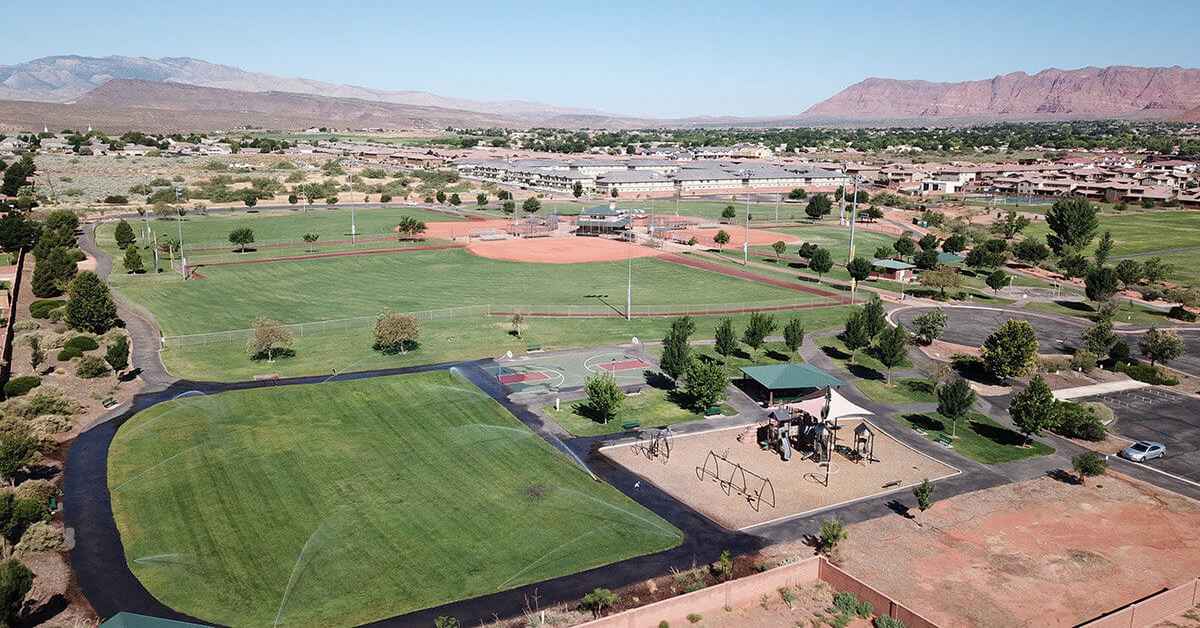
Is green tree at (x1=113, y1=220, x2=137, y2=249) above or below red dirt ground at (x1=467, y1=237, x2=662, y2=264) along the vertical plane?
above

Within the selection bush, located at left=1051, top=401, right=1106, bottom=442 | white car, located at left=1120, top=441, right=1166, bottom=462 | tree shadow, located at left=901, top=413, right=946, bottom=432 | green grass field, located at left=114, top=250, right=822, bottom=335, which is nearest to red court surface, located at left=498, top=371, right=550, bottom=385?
green grass field, located at left=114, top=250, right=822, bottom=335

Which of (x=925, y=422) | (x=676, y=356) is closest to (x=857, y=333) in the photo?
(x=925, y=422)

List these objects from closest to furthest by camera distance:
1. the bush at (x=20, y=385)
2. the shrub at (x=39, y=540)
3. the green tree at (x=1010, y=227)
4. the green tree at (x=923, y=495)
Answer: the shrub at (x=39, y=540), the green tree at (x=923, y=495), the bush at (x=20, y=385), the green tree at (x=1010, y=227)

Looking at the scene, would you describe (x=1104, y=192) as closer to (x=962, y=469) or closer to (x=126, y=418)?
(x=962, y=469)

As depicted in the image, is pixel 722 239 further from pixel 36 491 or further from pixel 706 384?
pixel 36 491

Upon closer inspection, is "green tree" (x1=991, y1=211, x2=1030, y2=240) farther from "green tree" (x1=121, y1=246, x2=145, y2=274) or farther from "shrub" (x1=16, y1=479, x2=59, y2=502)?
"shrub" (x1=16, y1=479, x2=59, y2=502)

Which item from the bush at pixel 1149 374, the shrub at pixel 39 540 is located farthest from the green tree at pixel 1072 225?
the shrub at pixel 39 540

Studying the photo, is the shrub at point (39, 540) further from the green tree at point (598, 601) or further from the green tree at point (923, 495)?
→ the green tree at point (923, 495)
